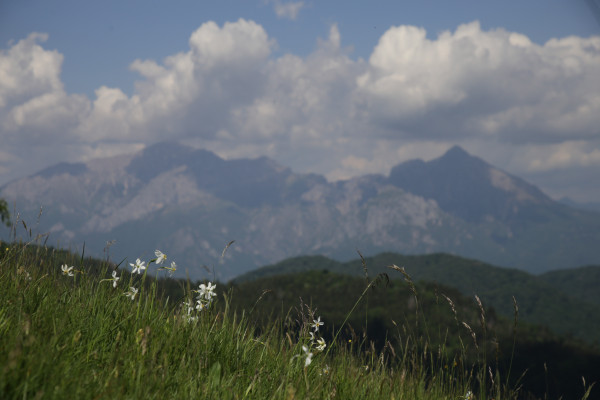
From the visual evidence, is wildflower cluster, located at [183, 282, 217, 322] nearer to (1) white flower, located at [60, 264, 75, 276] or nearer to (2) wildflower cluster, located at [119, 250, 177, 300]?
(2) wildflower cluster, located at [119, 250, 177, 300]

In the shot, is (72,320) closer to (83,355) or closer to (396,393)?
(83,355)

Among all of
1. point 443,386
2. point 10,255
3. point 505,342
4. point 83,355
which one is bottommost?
point 505,342

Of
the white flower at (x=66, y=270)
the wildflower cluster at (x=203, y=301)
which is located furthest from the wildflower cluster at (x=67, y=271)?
the wildflower cluster at (x=203, y=301)

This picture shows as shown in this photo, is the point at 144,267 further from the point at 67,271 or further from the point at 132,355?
the point at 132,355

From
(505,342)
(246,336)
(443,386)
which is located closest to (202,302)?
(246,336)

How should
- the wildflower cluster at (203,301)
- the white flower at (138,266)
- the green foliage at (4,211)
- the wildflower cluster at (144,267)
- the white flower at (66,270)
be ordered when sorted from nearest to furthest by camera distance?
the wildflower cluster at (144,267) < the white flower at (138,266) < the wildflower cluster at (203,301) < the white flower at (66,270) < the green foliage at (4,211)

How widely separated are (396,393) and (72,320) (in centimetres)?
308

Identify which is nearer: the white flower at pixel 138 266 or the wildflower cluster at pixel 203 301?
the white flower at pixel 138 266

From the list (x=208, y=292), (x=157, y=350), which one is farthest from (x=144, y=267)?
(x=157, y=350)

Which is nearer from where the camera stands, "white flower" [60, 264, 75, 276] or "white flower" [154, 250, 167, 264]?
"white flower" [154, 250, 167, 264]

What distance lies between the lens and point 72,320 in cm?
385

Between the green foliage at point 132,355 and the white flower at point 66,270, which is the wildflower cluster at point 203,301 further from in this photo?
the white flower at point 66,270

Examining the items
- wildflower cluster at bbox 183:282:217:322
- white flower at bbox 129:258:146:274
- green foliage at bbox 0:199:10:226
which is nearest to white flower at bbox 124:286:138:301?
white flower at bbox 129:258:146:274

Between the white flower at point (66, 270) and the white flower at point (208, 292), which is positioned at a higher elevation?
the white flower at point (208, 292)
